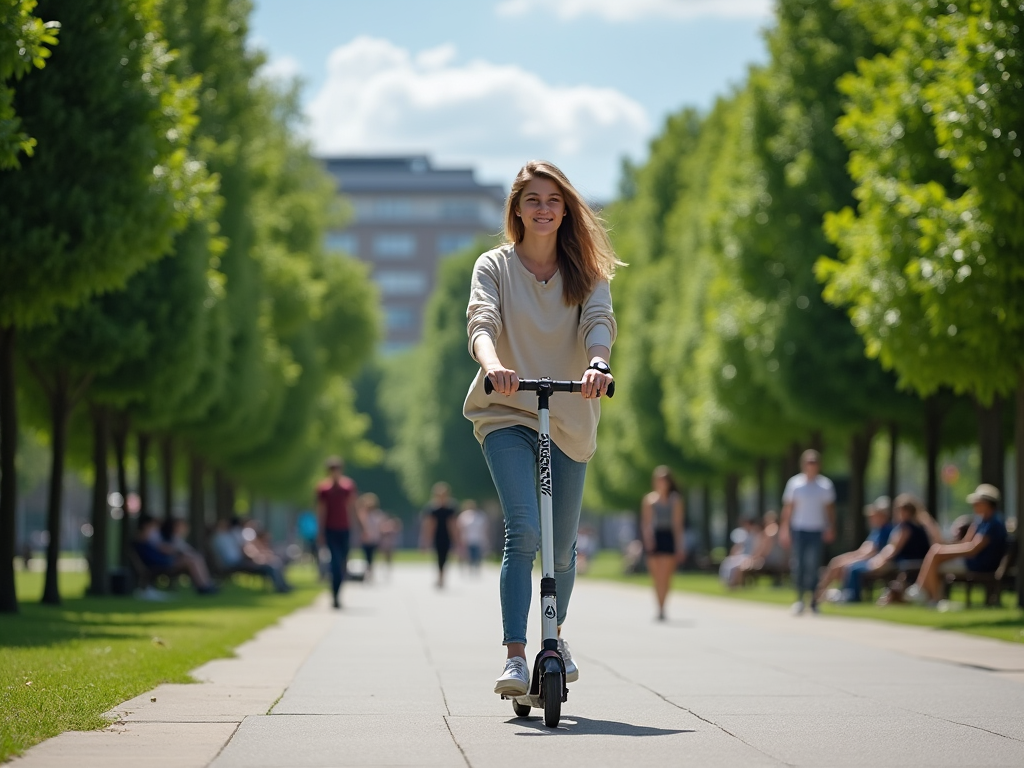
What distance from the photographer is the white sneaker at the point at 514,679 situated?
7469mm

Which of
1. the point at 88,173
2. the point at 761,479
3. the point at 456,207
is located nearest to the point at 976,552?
the point at 88,173

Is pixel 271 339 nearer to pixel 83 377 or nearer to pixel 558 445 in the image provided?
pixel 83 377

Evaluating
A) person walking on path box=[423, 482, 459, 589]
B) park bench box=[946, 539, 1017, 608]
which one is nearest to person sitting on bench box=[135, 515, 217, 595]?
person walking on path box=[423, 482, 459, 589]

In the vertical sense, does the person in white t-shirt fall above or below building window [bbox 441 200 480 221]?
below

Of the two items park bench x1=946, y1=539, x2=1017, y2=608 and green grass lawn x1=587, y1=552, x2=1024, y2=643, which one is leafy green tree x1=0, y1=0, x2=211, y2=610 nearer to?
green grass lawn x1=587, y1=552, x2=1024, y2=643

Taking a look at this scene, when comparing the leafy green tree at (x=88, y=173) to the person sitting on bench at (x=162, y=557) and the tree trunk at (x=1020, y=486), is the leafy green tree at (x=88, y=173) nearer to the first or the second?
the tree trunk at (x=1020, y=486)

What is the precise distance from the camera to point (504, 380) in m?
7.18

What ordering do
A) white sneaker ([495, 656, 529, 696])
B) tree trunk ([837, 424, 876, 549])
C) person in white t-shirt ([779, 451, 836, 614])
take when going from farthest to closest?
tree trunk ([837, 424, 876, 549]), person in white t-shirt ([779, 451, 836, 614]), white sneaker ([495, 656, 529, 696])

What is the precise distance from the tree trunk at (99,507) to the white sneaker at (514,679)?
19.1m

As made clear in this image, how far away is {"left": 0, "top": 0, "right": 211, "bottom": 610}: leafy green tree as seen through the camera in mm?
16406

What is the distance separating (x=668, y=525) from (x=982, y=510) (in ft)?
12.5

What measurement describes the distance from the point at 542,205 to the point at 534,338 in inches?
24.6

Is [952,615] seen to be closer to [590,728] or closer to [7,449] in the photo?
[7,449]

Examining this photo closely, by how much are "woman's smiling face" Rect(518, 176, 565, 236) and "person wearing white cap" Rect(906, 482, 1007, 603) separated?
44.8ft
